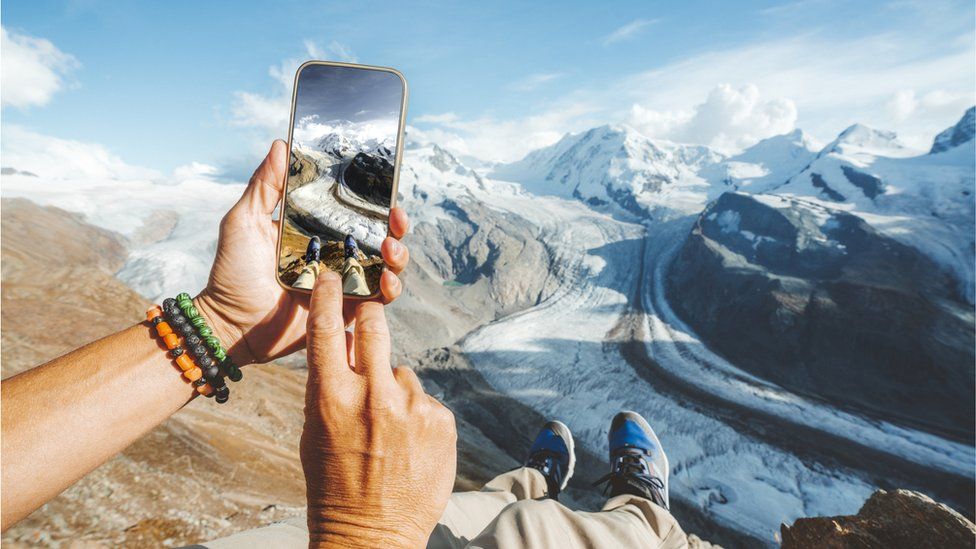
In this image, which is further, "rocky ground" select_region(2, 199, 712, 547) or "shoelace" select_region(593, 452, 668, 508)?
"shoelace" select_region(593, 452, 668, 508)

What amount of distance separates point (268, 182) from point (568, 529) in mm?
2787

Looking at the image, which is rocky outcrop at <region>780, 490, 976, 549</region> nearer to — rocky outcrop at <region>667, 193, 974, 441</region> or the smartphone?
the smartphone

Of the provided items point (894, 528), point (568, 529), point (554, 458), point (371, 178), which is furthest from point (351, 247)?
point (894, 528)

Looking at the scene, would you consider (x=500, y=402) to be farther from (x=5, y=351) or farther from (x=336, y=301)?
(x=336, y=301)

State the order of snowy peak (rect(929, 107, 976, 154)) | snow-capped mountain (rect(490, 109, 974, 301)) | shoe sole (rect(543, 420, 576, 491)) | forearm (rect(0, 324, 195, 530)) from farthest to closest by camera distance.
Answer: snowy peak (rect(929, 107, 976, 154)) → snow-capped mountain (rect(490, 109, 974, 301)) → shoe sole (rect(543, 420, 576, 491)) → forearm (rect(0, 324, 195, 530))

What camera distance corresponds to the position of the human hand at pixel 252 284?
2178mm

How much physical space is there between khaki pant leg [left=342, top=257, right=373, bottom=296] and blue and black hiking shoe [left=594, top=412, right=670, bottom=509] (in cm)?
406

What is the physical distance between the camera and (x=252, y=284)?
2.23 meters

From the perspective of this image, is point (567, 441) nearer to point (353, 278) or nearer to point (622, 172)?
point (353, 278)

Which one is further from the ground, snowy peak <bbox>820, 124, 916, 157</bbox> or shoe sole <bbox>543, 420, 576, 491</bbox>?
snowy peak <bbox>820, 124, 916, 157</bbox>

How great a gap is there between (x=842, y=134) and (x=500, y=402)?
63577 mm

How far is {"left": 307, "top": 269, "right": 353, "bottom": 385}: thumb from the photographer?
4.30ft

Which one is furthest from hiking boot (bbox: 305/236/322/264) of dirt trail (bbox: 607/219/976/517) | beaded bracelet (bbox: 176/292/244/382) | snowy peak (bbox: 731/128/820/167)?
snowy peak (bbox: 731/128/820/167)

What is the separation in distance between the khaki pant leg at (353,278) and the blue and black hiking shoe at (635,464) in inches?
160
